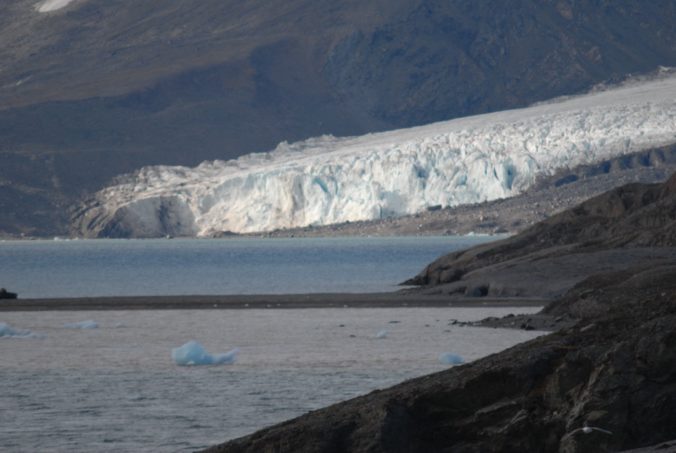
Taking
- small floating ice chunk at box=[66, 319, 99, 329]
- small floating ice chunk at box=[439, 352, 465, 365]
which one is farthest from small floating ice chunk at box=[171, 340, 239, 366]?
small floating ice chunk at box=[66, 319, 99, 329]

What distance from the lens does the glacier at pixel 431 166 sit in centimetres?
9962

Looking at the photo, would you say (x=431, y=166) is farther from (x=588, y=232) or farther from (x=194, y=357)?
(x=194, y=357)

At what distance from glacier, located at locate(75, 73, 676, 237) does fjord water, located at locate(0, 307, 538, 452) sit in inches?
2745

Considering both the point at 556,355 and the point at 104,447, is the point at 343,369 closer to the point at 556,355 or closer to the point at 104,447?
the point at 104,447

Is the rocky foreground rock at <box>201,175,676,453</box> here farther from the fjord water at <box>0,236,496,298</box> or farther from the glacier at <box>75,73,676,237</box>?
the glacier at <box>75,73,676,237</box>

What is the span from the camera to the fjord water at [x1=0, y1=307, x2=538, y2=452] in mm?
13938

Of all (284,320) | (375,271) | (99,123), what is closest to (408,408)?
(284,320)

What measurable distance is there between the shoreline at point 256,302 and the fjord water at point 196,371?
2796 millimetres

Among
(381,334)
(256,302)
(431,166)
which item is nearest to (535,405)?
(381,334)

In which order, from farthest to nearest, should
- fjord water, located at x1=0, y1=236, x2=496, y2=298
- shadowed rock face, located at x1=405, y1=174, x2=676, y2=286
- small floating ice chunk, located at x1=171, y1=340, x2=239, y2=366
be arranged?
1. fjord water, located at x1=0, y1=236, x2=496, y2=298
2. shadowed rock face, located at x1=405, y1=174, x2=676, y2=286
3. small floating ice chunk, located at x1=171, y1=340, x2=239, y2=366

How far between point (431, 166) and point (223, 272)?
141ft

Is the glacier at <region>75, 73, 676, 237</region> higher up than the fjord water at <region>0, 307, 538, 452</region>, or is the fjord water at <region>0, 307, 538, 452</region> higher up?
the fjord water at <region>0, 307, 538, 452</region>

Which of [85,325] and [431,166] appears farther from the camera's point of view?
[431,166]

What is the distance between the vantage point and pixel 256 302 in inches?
1451
